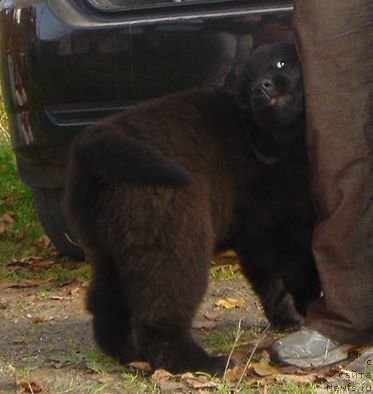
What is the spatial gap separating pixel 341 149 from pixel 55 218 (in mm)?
2257

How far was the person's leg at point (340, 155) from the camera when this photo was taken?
3.87 metres

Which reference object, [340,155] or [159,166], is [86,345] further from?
[340,155]

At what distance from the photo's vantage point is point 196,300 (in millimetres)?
3938

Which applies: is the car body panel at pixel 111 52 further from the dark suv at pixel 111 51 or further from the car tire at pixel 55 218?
the car tire at pixel 55 218

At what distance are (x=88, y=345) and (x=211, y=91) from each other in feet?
4.00

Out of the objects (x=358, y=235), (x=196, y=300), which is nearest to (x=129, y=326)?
(x=196, y=300)

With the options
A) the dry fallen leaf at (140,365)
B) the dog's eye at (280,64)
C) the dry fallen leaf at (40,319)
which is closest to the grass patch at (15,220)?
the dry fallen leaf at (40,319)

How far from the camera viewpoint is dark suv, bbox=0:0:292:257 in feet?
15.9

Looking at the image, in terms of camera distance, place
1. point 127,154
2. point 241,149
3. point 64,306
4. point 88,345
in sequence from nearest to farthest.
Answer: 1. point 127,154
2. point 241,149
3. point 88,345
4. point 64,306

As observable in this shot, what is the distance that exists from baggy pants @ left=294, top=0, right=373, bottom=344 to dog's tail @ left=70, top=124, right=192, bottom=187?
1.79 feet

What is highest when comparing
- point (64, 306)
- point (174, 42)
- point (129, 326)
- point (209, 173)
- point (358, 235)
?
point (174, 42)

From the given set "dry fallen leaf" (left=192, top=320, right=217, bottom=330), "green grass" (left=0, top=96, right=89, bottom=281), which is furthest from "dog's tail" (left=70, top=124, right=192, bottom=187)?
"green grass" (left=0, top=96, right=89, bottom=281)

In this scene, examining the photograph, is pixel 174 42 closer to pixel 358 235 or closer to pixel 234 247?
pixel 234 247

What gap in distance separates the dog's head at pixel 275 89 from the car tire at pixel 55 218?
175 centimetres
